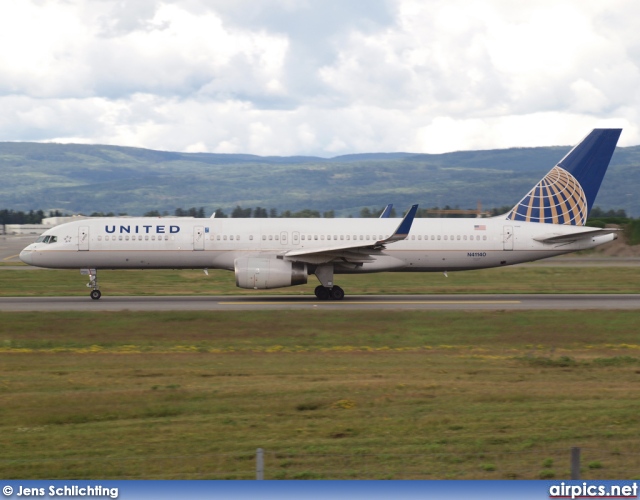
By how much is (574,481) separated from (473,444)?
513cm

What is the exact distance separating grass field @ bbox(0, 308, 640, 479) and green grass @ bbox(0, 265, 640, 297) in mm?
12515

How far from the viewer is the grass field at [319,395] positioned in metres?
13.4

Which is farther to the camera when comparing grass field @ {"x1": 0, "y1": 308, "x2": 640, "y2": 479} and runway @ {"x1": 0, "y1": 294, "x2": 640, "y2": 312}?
runway @ {"x1": 0, "y1": 294, "x2": 640, "y2": 312}

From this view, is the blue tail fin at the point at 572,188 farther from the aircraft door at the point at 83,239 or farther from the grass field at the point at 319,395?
the aircraft door at the point at 83,239

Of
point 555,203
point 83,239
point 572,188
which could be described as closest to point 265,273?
point 83,239

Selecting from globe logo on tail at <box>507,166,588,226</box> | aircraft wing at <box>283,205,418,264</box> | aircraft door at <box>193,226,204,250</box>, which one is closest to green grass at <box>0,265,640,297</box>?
globe logo on tail at <box>507,166,588,226</box>

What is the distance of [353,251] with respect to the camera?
124ft

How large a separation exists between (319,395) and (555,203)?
26418 mm

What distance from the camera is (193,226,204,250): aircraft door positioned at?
39.5m

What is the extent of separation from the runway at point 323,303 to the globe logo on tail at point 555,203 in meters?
3.91

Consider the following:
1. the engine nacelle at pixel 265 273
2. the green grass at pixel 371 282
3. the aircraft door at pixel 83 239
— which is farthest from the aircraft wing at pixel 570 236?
the aircraft door at pixel 83 239

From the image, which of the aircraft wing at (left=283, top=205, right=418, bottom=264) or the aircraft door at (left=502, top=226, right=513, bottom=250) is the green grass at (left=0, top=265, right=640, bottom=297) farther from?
the aircraft wing at (left=283, top=205, right=418, bottom=264)

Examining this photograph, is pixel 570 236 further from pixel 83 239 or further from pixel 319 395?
pixel 319 395

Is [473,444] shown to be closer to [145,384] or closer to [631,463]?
[631,463]
